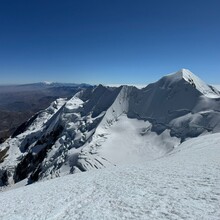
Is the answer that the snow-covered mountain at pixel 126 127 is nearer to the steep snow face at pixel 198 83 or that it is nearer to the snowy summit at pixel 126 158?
the steep snow face at pixel 198 83

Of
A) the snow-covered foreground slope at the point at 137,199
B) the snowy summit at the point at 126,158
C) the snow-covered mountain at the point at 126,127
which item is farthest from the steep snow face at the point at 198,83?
the snow-covered foreground slope at the point at 137,199

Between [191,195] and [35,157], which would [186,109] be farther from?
[35,157]

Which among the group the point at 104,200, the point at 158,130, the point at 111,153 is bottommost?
the point at 111,153

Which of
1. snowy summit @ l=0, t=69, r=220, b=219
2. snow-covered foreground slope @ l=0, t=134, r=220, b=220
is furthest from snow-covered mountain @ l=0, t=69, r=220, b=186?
snow-covered foreground slope @ l=0, t=134, r=220, b=220

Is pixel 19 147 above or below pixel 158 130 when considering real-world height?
below

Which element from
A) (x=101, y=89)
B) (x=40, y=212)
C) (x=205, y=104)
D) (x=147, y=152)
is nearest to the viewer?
(x=40, y=212)

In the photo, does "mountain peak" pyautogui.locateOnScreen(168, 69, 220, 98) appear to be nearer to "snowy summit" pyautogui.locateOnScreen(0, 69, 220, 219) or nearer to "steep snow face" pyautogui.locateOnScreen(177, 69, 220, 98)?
"steep snow face" pyautogui.locateOnScreen(177, 69, 220, 98)

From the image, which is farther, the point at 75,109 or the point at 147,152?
the point at 75,109

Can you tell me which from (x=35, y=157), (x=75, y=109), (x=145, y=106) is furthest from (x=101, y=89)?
(x=35, y=157)

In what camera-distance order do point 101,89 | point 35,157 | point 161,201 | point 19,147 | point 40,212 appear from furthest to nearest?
1. point 19,147
2. point 101,89
3. point 35,157
4. point 40,212
5. point 161,201

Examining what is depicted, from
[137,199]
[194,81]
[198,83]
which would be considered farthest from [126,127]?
[137,199]
